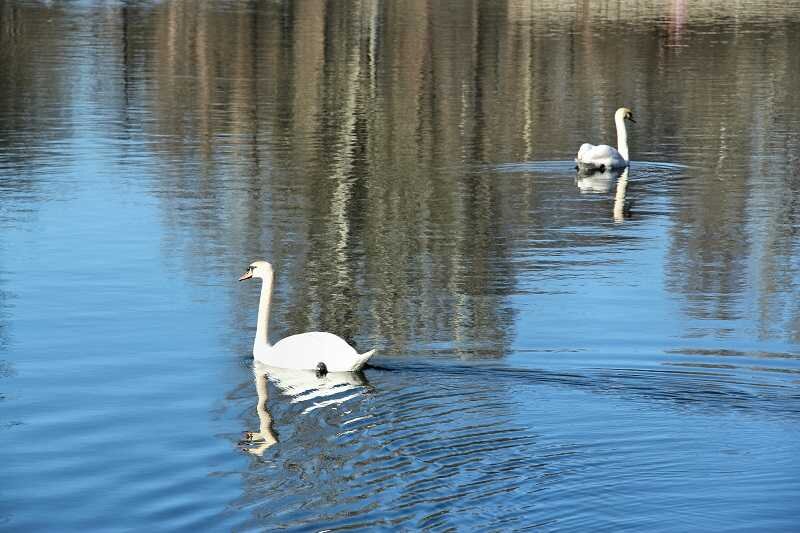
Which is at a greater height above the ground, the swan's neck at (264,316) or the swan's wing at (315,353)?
the swan's neck at (264,316)

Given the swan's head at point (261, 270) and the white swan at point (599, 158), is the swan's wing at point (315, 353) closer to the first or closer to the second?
the swan's head at point (261, 270)

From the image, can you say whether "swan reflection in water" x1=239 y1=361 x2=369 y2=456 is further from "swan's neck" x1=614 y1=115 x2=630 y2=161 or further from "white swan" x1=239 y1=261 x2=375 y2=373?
"swan's neck" x1=614 y1=115 x2=630 y2=161

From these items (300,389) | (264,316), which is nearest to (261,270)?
(264,316)

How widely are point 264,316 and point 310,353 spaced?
3.39 feet

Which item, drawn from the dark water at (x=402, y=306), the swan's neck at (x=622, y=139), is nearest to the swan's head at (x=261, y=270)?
the dark water at (x=402, y=306)

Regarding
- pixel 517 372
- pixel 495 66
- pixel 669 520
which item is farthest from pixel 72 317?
pixel 495 66

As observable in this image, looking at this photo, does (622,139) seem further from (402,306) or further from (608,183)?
(402,306)

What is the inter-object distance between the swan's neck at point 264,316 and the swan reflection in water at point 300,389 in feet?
0.71

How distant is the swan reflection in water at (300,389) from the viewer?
12867 mm

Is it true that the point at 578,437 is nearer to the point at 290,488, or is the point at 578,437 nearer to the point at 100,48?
the point at 290,488

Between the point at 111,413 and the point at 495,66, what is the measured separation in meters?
35.1

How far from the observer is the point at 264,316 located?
600 inches

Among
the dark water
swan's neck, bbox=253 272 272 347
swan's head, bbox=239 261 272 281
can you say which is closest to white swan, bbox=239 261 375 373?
swan's neck, bbox=253 272 272 347

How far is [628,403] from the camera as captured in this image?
13102mm
